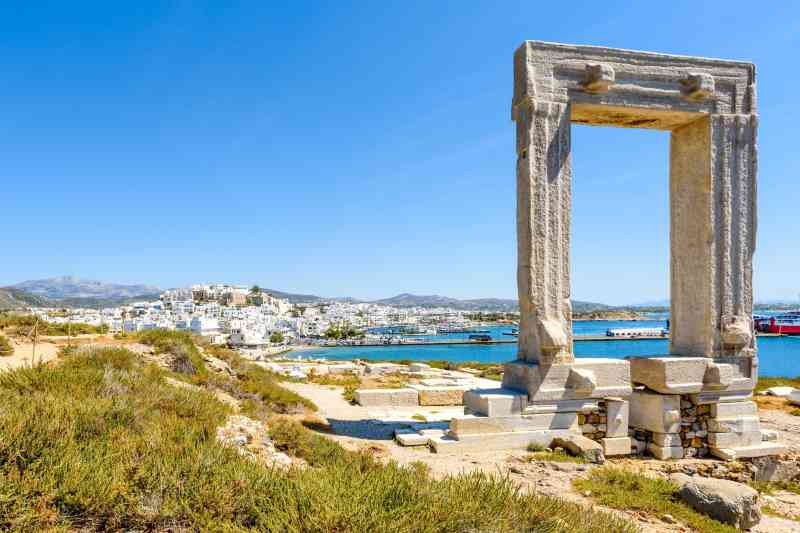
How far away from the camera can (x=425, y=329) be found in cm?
10781

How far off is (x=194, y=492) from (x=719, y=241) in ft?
28.2

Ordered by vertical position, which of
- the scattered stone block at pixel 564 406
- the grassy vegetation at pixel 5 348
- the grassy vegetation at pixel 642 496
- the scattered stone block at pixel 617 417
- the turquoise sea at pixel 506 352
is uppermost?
the grassy vegetation at pixel 5 348

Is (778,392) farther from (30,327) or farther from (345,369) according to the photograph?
(30,327)

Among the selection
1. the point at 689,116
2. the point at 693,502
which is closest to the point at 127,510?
the point at 693,502

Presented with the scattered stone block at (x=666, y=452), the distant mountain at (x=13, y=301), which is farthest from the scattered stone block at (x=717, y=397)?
the distant mountain at (x=13, y=301)

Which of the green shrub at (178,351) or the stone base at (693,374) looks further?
the green shrub at (178,351)

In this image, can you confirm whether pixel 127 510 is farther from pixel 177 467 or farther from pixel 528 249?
pixel 528 249

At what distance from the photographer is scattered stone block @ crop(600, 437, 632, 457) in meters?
7.59

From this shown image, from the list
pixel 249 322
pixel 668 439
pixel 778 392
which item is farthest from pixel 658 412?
pixel 249 322

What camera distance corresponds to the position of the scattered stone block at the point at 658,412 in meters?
7.73

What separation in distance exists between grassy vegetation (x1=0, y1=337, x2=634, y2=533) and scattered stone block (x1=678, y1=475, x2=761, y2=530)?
6.88 ft

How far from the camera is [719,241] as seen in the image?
→ 8.25m

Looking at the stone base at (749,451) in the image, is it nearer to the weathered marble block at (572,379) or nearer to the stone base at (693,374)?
the stone base at (693,374)

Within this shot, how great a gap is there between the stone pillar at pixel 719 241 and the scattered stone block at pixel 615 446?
2.03m
